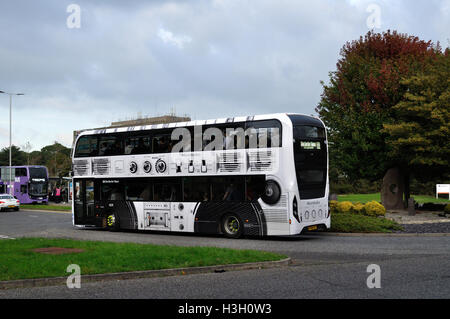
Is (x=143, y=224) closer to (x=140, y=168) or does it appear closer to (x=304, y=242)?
(x=140, y=168)

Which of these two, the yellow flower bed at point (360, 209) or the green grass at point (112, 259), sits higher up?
the yellow flower bed at point (360, 209)

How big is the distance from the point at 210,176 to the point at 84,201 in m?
6.83

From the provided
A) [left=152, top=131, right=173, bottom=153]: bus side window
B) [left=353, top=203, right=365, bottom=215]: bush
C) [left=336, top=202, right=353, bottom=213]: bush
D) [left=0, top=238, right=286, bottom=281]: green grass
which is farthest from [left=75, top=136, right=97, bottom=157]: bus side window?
[left=353, top=203, right=365, bottom=215]: bush

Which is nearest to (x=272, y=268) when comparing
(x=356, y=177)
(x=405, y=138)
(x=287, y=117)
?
Answer: (x=287, y=117)

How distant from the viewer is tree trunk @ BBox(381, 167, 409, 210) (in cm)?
2984

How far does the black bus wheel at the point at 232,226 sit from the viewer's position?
1745 cm

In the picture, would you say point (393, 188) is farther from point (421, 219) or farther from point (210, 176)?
point (210, 176)

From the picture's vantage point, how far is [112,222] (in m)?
21.1

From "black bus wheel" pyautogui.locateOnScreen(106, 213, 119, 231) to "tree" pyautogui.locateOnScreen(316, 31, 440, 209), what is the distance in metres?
13.3

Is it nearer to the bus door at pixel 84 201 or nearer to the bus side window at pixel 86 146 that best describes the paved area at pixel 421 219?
the bus door at pixel 84 201

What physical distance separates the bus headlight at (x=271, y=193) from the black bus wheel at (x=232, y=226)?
146 centimetres

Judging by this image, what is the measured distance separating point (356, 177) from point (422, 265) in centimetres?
1857

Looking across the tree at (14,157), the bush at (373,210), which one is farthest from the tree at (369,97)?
the tree at (14,157)
